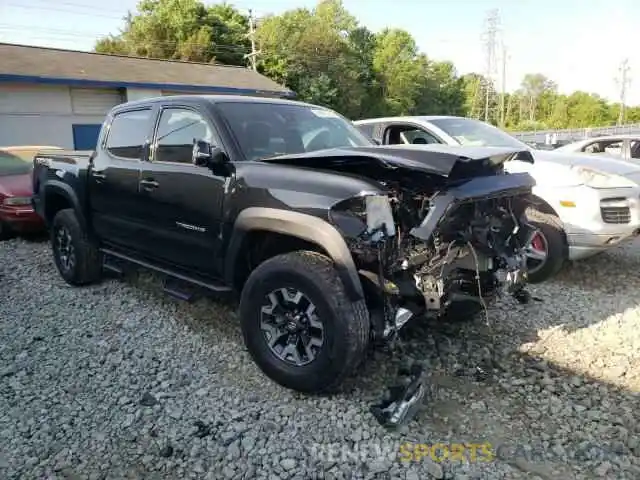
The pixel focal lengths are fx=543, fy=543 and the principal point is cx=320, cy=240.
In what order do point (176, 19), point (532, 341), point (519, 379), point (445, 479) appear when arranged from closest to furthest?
1. point (445, 479)
2. point (519, 379)
3. point (532, 341)
4. point (176, 19)

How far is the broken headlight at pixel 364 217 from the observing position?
3.04 m

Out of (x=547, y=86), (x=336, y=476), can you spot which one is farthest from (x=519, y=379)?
(x=547, y=86)

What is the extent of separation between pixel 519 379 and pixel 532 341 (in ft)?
2.24

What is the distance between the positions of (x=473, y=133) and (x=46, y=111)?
16.8m

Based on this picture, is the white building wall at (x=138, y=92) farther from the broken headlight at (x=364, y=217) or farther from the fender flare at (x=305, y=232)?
the broken headlight at (x=364, y=217)

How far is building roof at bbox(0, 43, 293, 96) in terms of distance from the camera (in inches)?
723

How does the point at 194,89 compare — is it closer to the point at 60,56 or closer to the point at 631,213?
the point at 60,56

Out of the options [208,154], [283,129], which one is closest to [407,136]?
[283,129]

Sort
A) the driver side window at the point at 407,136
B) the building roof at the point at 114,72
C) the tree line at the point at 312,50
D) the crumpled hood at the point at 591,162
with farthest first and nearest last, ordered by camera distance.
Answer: the tree line at the point at 312,50, the building roof at the point at 114,72, the driver side window at the point at 407,136, the crumpled hood at the point at 591,162

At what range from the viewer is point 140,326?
4551 millimetres

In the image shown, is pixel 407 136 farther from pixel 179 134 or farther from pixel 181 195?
pixel 181 195

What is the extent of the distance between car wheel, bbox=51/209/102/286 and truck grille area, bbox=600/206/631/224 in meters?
4.98

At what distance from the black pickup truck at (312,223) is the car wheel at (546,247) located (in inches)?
60.4

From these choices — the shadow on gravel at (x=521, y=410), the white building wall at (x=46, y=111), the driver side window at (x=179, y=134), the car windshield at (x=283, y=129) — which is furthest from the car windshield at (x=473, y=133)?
the white building wall at (x=46, y=111)
